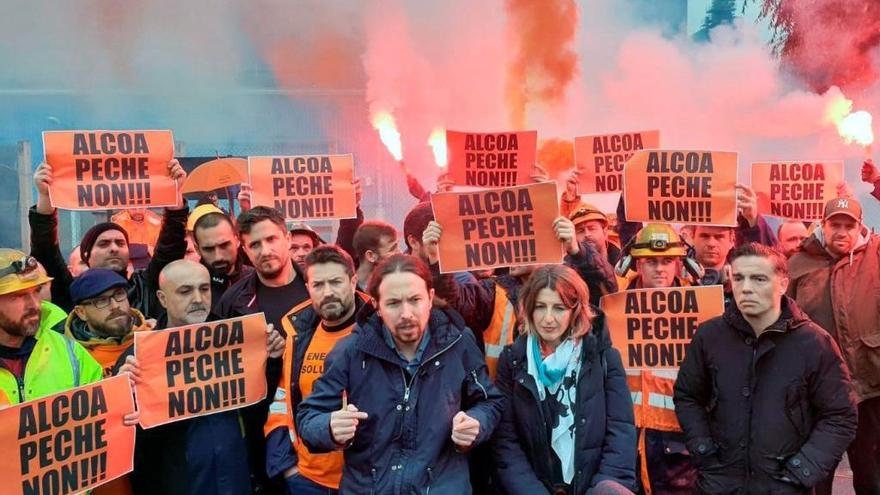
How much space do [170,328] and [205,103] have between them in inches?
363

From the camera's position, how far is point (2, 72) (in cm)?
1216

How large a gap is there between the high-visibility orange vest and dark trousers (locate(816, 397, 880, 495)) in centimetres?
245

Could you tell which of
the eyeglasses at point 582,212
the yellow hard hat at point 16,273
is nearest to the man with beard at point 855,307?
the eyeglasses at point 582,212

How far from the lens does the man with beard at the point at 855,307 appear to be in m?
5.38

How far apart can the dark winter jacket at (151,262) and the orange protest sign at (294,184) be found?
0.79 m

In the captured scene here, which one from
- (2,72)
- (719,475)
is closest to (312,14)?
(2,72)

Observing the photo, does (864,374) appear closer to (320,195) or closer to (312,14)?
(320,195)

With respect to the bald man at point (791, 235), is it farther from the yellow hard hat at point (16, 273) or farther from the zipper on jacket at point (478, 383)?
the yellow hard hat at point (16, 273)

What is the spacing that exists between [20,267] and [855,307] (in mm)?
4761

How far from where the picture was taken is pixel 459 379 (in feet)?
12.0

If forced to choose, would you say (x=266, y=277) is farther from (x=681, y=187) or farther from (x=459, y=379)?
(x=681, y=187)

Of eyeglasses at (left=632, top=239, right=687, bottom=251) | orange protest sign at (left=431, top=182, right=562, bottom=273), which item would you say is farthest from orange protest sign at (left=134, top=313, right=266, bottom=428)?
eyeglasses at (left=632, top=239, right=687, bottom=251)

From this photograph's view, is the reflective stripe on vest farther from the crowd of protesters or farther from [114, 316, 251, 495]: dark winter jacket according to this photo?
[114, 316, 251, 495]: dark winter jacket

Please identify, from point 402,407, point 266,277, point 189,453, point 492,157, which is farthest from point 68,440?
point 492,157
